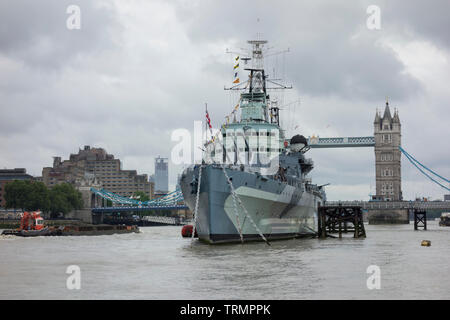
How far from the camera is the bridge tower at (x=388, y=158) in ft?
569

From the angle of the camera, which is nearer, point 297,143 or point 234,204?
point 234,204

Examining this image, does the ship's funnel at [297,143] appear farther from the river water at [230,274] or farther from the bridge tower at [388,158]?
the bridge tower at [388,158]

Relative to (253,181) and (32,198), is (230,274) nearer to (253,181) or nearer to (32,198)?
(253,181)

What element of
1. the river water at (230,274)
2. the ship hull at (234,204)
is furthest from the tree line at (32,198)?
the river water at (230,274)

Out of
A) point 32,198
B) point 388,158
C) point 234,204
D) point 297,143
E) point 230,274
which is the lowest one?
point 230,274

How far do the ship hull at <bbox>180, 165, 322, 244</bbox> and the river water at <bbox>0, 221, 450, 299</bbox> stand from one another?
2.05 meters

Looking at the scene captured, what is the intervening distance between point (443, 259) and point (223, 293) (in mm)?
20346

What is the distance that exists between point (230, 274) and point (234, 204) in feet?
49.1

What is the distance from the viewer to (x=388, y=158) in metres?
175

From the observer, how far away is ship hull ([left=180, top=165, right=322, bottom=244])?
42750mm

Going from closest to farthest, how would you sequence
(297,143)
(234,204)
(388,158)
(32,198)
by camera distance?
(234,204) → (297,143) → (32,198) → (388,158)

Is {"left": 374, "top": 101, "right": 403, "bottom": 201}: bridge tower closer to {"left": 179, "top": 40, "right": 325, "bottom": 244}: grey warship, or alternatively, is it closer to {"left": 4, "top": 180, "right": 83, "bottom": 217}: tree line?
{"left": 4, "top": 180, "right": 83, "bottom": 217}: tree line

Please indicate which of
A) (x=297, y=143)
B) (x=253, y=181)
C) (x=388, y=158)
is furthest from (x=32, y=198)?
(x=388, y=158)

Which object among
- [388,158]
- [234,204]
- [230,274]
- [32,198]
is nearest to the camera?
[230,274]
